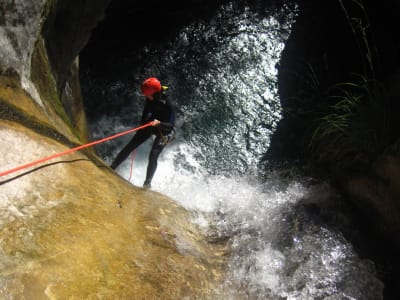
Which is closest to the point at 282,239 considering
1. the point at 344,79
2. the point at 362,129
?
the point at 362,129

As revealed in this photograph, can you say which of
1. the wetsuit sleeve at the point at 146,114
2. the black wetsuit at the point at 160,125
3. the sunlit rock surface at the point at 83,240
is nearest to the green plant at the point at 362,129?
the black wetsuit at the point at 160,125

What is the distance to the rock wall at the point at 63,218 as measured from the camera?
2406mm

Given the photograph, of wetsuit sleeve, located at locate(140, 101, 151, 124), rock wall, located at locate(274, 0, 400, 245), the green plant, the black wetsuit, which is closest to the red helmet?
the black wetsuit

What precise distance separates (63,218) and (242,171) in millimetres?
4207

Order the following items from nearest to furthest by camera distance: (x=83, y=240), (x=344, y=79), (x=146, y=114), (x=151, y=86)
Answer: (x=83, y=240), (x=151, y=86), (x=146, y=114), (x=344, y=79)

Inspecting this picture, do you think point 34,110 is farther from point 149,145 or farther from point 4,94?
point 149,145

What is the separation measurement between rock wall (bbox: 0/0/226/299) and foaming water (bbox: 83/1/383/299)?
56 centimetres

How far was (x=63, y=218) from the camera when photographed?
9.02 ft

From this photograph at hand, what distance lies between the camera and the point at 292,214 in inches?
189

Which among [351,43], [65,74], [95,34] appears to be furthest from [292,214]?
[95,34]

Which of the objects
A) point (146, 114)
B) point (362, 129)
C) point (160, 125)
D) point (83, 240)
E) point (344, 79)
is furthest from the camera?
point (344, 79)

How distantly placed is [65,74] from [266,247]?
347cm

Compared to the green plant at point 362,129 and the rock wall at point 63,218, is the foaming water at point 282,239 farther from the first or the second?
the green plant at point 362,129

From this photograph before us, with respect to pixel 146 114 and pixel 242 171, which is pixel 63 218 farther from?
pixel 242 171
